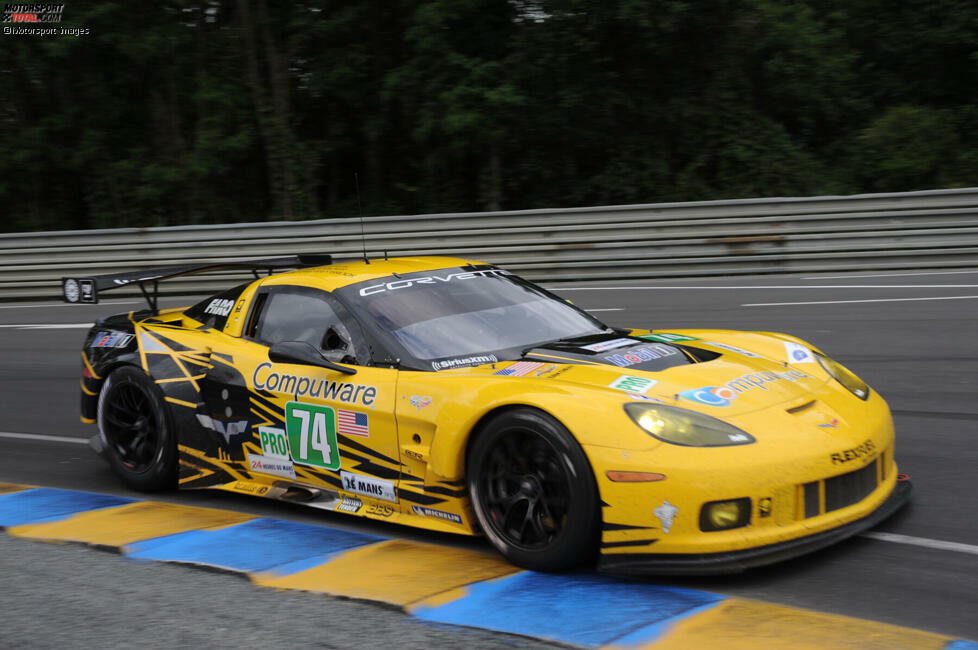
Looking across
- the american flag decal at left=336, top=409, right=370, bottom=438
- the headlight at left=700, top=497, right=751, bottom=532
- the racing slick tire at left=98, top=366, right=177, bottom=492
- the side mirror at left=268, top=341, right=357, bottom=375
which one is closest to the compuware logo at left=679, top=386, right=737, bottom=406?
the headlight at left=700, top=497, right=751, bottom=532

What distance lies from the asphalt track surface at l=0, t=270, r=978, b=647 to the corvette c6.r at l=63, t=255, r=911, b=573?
174 millimetres

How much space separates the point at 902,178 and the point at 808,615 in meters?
14.4

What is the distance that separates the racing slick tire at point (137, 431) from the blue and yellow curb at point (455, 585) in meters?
0.29

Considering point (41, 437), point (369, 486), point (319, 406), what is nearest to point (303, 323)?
point (319, 406)

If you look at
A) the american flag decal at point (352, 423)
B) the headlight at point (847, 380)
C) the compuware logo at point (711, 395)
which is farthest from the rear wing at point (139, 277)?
the headlight at point (847, 380)

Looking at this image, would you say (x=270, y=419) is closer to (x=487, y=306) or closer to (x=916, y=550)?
(x=487, y=306)

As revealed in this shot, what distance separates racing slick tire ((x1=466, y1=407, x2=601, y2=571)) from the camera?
13.0 ft

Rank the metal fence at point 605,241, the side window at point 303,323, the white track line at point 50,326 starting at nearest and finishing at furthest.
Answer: the side window at point 303,323 → the white track line at point 50,326 → the metal fence at point 605,241

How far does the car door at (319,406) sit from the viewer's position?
4.68 m

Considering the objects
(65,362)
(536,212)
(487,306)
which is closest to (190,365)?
(487,306)

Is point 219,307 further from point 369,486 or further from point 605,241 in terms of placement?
point 605,241

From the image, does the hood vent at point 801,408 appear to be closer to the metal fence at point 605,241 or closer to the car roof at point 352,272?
the car roof at point 352,272

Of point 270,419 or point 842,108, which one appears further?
point 842,108

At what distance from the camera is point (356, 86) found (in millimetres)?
18125
